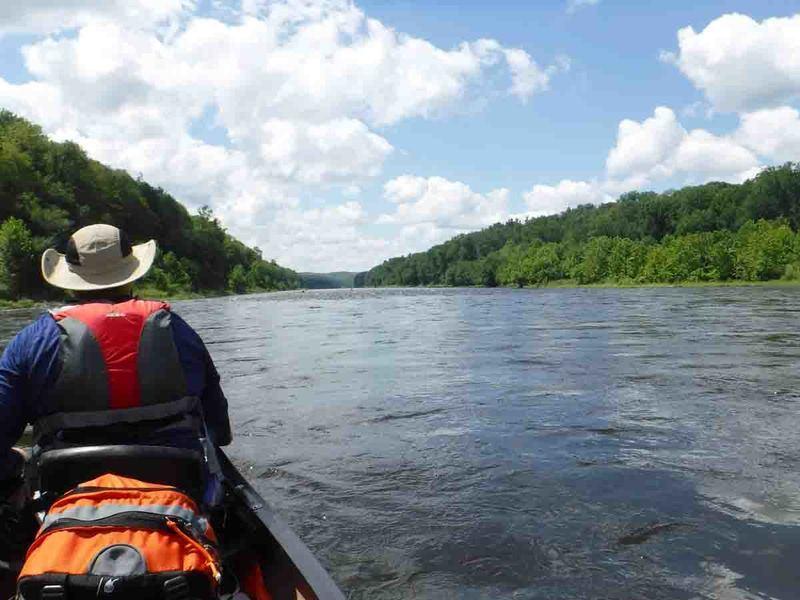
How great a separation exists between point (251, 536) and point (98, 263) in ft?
7.13

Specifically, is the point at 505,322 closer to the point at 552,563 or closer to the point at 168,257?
the point at 552,563

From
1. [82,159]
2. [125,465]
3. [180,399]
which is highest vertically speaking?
[82,159]

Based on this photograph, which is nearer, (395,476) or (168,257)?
(395,476)

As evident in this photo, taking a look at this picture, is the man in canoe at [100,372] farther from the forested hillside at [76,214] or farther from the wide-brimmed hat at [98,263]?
the forested hillside at [76,214]

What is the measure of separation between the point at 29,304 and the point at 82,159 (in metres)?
62.8

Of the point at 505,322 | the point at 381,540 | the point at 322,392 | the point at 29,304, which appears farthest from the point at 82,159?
the point at 381,540

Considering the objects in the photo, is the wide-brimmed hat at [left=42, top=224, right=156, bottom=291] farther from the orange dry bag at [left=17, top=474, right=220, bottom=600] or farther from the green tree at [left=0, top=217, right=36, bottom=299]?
the green tree at [left=0, top=217, right=36, bottom=299]

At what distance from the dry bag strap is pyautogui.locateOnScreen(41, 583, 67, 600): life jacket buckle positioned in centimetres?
95

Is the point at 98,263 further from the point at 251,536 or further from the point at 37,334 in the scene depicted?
the point at 251,536

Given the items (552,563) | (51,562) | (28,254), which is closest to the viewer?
(51,562)

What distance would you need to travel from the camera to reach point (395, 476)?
8.76 metres

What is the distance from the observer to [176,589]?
A: 292cm

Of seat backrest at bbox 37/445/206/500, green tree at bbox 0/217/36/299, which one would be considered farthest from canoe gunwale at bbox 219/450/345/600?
green tree at bbox 0/217/36/299

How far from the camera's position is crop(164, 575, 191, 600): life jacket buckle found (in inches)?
114
